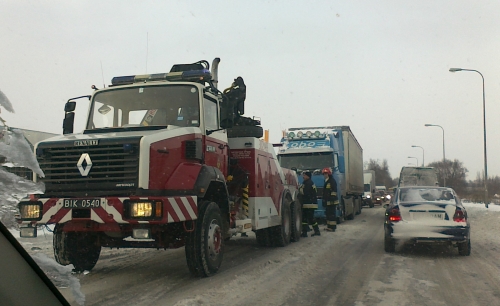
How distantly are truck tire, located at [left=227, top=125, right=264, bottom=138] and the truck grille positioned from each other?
9.82 ft

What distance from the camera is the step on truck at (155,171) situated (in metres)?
6.47

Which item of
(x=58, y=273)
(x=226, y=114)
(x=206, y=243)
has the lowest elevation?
(x=206, y=243)

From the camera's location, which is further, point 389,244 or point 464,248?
point 389,244

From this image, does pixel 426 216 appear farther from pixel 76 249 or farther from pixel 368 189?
pixel 368 189

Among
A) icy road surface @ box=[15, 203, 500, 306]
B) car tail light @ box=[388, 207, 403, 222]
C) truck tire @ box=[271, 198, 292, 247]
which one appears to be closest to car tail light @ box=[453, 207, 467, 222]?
icy road surface @ box=[15, 203, 500, 306]

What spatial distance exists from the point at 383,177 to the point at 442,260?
122 metres

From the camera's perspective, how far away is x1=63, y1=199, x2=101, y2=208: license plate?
6367mm

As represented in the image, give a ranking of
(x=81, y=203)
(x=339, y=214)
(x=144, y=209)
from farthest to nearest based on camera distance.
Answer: (x=339, y=214) < (x=81, y=203) < (x=144, y=209)

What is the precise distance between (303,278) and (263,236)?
14.0 ft

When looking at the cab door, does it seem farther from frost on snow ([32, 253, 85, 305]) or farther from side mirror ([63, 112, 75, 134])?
frost on snow ([32, 253, 85, 305])

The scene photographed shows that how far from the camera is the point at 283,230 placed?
11.6m

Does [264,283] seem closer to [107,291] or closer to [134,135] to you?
[107,291]

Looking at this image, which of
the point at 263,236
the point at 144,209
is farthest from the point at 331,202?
the point at 144,209

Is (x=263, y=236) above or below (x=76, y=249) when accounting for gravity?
below
